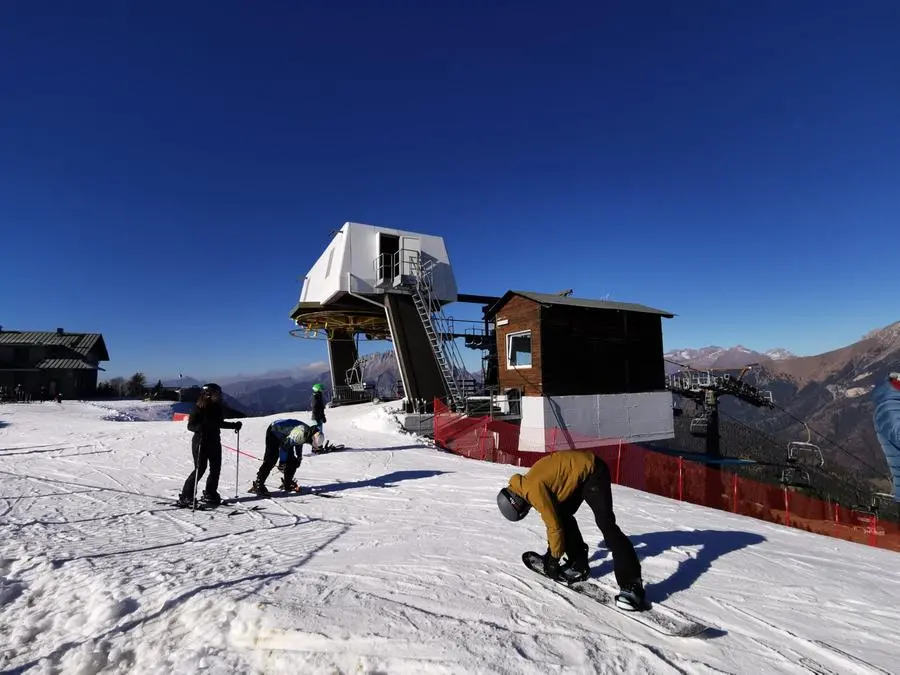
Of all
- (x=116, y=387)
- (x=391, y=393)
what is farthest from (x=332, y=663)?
(x=116, y=387)

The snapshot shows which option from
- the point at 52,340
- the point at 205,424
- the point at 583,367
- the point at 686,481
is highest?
the point at 52,340

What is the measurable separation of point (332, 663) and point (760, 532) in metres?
7.11

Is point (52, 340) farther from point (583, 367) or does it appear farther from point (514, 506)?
point (514, 506)

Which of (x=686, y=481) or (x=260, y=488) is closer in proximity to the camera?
(x=260, y=488)

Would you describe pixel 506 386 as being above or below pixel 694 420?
above

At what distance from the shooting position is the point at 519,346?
21469 mm

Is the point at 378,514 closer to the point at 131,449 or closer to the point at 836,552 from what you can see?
the point at 836,552

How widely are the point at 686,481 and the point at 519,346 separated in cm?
892

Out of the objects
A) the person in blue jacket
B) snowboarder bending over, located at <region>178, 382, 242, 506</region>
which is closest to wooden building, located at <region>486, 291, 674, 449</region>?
the person in blue jacket

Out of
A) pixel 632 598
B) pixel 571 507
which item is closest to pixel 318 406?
pixel 571 507

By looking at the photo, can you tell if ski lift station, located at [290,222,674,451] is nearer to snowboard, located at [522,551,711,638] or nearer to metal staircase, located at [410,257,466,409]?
metal staircase, located at [410,257,466,409]

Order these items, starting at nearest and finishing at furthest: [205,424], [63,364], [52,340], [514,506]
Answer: [514,506]
[205,424]
[63,364]
[52,340]

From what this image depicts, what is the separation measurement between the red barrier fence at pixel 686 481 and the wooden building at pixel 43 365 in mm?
36666

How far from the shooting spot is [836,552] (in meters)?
6.33
